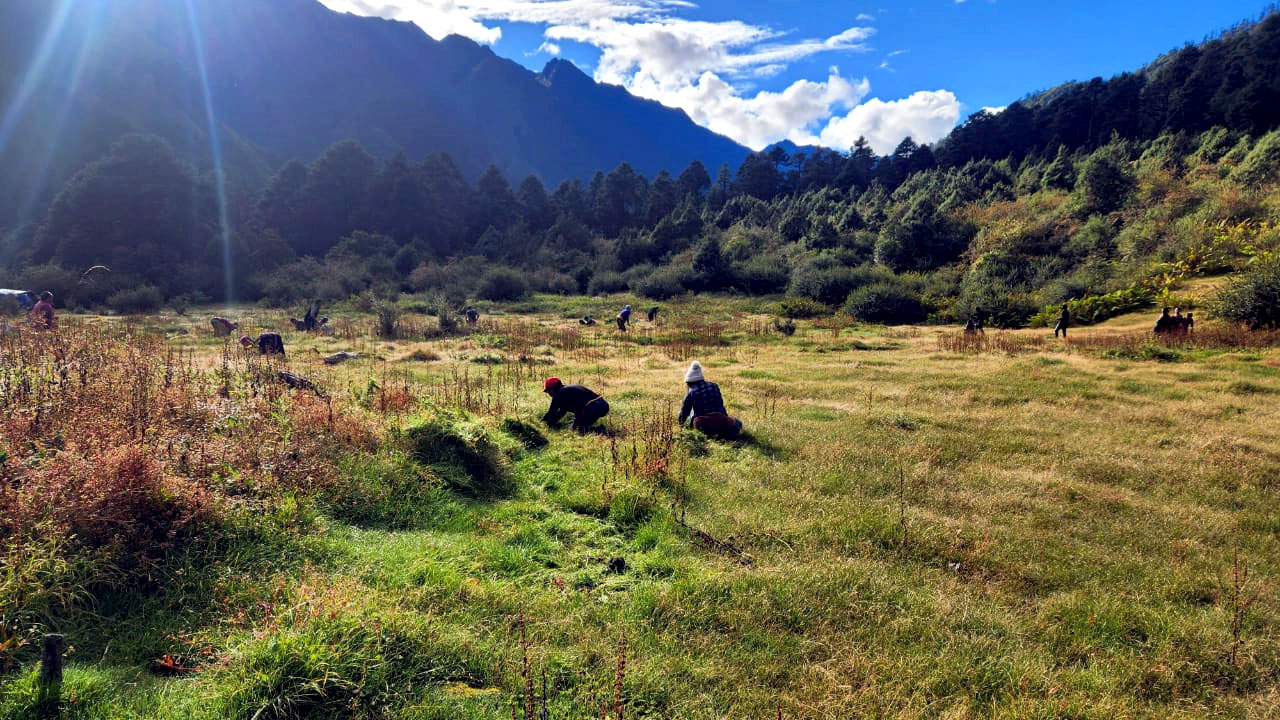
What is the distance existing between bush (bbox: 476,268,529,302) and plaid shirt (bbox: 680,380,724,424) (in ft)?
94.3

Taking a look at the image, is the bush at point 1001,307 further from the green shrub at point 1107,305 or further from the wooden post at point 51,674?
the wooden post at point 51,674

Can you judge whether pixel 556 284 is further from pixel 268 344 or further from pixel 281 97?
pixel 281 97

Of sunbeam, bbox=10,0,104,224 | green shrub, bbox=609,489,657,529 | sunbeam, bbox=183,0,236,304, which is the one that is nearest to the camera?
green shrub, bbox=609,489,657,529

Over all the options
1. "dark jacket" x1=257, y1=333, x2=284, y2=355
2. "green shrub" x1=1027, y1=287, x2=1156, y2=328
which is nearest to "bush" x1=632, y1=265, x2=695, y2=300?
"green shrub" x1=1027, y1=287, x2=1156, y2=328

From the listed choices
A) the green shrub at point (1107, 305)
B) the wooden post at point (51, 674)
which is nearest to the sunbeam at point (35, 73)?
the wooden post at point (51, 674)

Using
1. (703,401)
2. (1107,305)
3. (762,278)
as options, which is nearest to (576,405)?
(703,401)

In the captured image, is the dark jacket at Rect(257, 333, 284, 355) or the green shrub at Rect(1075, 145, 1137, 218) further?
the green shrub at Rect(1075, 145, 1137, 218)

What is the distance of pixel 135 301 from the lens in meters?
24.8

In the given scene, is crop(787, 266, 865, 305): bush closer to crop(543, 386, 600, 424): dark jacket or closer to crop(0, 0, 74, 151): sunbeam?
crop(543, 386, 600, 424): dark jacket

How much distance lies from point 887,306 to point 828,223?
678 inches

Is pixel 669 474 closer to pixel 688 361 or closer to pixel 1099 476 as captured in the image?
pixel 1099 476

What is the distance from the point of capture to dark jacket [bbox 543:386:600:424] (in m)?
8.12

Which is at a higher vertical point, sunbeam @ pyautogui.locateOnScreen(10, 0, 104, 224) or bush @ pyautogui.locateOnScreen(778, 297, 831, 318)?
sunbeam @ pyautogui.locateOnScreen(10, 0, 104, 224)

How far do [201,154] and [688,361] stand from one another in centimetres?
6576
